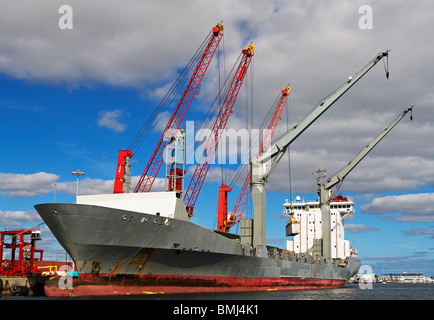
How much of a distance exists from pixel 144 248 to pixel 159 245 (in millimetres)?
1246

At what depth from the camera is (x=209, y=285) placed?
37094mm

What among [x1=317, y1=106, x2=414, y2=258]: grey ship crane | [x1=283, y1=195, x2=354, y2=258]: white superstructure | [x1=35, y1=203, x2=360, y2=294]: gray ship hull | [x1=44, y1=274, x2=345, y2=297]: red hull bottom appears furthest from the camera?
[x1=283, y1=195, x2=354, y2=258]: white superstructure

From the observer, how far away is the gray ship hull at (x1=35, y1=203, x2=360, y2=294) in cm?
2980

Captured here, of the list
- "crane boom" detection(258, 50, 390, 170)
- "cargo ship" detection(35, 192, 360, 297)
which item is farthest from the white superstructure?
"cargo ship" detection(35, 192, 360, 297)

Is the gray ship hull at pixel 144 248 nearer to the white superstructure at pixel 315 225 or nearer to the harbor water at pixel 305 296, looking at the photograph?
the harbor water at pixel 305 296

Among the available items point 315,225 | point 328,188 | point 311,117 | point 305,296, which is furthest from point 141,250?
point 315,225

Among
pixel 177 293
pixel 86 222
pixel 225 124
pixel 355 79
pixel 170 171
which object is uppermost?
pixel 355 79

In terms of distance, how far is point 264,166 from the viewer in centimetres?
4819

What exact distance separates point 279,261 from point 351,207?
40949mm

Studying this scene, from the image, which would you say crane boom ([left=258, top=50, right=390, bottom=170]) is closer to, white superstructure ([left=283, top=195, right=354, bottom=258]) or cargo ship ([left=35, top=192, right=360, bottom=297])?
cargo ship ([left=35, top=192, right=360, bottom=297])

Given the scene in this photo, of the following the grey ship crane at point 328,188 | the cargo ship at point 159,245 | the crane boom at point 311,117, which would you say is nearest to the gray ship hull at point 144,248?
the cargo ship at point 159,245

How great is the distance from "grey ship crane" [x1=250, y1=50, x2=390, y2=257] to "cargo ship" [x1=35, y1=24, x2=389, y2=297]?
0.36 ft

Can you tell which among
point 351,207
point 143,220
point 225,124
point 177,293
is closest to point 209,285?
point 177,293
